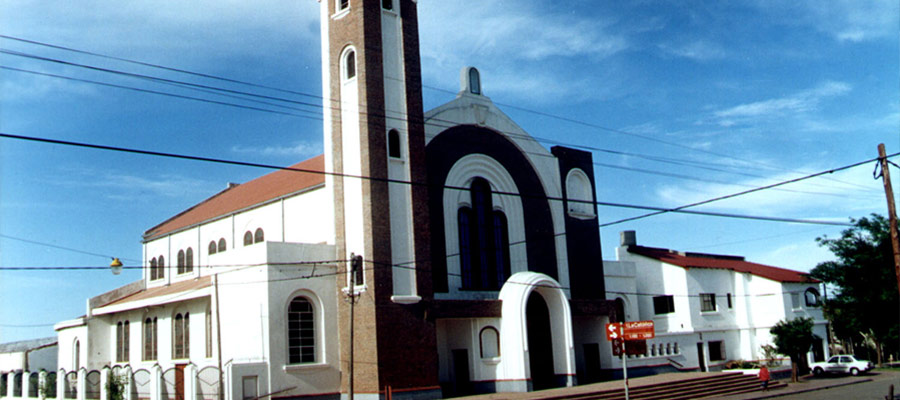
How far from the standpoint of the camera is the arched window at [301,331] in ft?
91.3

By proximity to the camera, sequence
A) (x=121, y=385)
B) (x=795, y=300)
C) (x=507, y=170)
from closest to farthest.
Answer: (x=121, y=385), (x=507, y=170), (x=795, y=300)

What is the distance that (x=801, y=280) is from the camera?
4684cm

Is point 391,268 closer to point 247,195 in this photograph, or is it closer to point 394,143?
point 394,143

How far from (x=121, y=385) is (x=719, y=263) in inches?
1351

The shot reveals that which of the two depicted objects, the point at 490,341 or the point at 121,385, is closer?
the point at 121,385

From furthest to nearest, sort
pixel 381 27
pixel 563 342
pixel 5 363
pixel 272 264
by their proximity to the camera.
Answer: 1. pixel 5 363
2. pixel 563 342
3. pixel 381 27
4. pixel 272 264

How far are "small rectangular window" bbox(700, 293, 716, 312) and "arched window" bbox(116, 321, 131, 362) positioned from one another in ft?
101

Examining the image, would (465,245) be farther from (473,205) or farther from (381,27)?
(381,27)

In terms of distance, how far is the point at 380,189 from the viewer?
2836cm

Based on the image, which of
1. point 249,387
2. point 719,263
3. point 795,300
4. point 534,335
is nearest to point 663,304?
point 719,263

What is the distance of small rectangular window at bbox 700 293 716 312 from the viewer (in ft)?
140

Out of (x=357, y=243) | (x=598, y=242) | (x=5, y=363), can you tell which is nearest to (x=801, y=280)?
(x=598, y=242)

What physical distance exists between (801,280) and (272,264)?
3431cm

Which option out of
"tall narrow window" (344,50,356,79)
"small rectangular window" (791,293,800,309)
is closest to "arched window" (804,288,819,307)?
"small rectangular window" (791,293,800,309)
